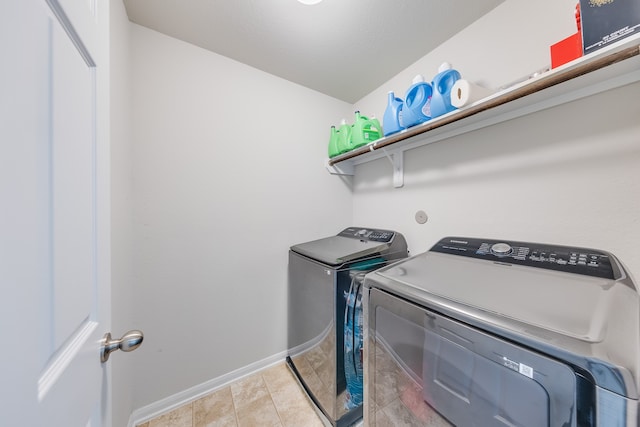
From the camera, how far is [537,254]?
905 millimetres

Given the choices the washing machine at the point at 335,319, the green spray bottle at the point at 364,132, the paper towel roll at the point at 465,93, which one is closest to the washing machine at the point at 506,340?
the washing machine at the point at 335,319

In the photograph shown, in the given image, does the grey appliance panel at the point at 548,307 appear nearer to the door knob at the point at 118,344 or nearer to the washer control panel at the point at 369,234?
the washer control panel at the point at 369,234

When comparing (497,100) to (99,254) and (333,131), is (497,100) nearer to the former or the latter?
A: (333,131)

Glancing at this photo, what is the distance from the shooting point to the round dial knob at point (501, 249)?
98cm

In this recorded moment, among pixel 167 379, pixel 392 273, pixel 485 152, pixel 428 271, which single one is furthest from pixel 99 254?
pixel 485 152

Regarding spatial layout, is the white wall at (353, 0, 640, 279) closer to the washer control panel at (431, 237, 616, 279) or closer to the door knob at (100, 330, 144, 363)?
the washer control panel at (431, 237, 616, 279)

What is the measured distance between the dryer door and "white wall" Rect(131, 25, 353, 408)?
3.67 ft

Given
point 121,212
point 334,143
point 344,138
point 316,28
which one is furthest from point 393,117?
point 121,212

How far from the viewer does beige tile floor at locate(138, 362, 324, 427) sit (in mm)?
1339

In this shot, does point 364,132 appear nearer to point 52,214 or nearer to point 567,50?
point 567,50

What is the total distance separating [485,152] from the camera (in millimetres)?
1224

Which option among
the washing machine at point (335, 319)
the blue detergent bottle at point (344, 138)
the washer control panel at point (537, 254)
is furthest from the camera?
the blue detergent bottle at point (344, 138)

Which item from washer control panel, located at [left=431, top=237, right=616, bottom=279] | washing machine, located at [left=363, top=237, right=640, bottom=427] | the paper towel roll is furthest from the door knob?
the paper towel roll

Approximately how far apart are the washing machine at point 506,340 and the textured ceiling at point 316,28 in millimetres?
1374
